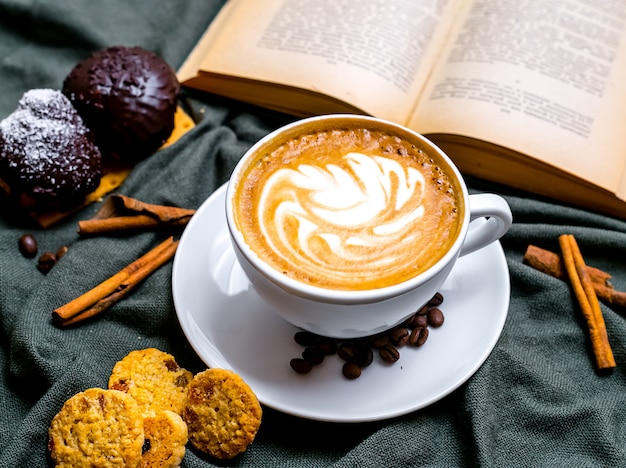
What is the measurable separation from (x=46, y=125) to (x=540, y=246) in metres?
1.36

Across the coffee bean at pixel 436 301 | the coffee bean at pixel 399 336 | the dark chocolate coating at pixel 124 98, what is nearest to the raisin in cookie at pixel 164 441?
the coffee bean at pixel 399 336

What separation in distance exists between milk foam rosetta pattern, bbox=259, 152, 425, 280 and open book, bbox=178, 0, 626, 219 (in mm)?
529

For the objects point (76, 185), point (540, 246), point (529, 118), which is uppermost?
point (529, 118)

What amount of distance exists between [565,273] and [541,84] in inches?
22.7

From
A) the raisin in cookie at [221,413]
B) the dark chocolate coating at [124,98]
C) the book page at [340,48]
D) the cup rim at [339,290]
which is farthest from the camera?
the book page at [340,48]

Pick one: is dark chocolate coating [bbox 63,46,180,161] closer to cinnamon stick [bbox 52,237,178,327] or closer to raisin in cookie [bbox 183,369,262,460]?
cinnamon stick [bbox 52,237,178,327]

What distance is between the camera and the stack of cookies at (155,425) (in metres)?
1.23

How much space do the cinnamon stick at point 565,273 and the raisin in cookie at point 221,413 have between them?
0.87 meters

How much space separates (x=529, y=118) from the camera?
185 centimetres

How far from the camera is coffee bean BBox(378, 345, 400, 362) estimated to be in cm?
137

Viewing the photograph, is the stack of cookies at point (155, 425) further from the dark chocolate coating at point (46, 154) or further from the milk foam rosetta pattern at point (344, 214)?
the dark chocolate coating at point (46, 154)

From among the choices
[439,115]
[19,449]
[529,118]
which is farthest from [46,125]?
[529,118]

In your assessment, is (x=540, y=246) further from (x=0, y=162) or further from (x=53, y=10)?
(x=53, y=10)

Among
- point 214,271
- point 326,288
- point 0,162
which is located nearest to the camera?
point 326,288
